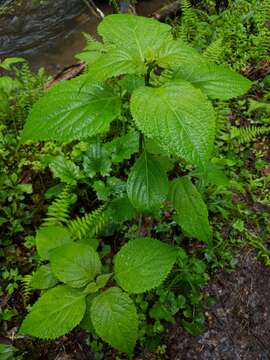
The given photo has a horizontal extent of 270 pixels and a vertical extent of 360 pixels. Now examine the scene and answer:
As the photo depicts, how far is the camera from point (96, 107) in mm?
1386

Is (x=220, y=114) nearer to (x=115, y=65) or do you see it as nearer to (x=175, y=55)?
(x=175, y=55)

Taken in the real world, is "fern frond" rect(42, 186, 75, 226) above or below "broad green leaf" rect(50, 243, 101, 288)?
below

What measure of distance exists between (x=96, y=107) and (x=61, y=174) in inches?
65.9

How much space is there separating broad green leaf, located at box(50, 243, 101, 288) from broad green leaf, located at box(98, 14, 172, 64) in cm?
101

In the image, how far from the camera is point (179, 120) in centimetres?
118

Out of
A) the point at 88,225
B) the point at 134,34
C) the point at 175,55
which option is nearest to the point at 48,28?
the point at 88,225

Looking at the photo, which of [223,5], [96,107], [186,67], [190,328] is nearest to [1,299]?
[190,328]

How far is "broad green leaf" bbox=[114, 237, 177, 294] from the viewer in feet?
5.44

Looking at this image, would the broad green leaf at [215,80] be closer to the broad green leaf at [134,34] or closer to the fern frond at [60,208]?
the broad green leaf at [134,34]

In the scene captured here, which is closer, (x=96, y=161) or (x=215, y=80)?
(x=215, y=80)

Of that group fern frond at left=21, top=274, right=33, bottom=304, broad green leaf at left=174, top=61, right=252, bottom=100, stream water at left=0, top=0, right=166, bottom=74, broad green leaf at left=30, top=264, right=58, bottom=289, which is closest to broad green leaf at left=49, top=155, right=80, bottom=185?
fern frond at left=21, top=274, right=33, bottom=304

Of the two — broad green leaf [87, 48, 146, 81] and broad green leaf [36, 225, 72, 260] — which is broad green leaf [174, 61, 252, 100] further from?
broad green leaf [36, 225, 72, 260]

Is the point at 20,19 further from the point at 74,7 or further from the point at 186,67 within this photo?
the point at 186,67

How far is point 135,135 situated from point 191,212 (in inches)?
26.1
